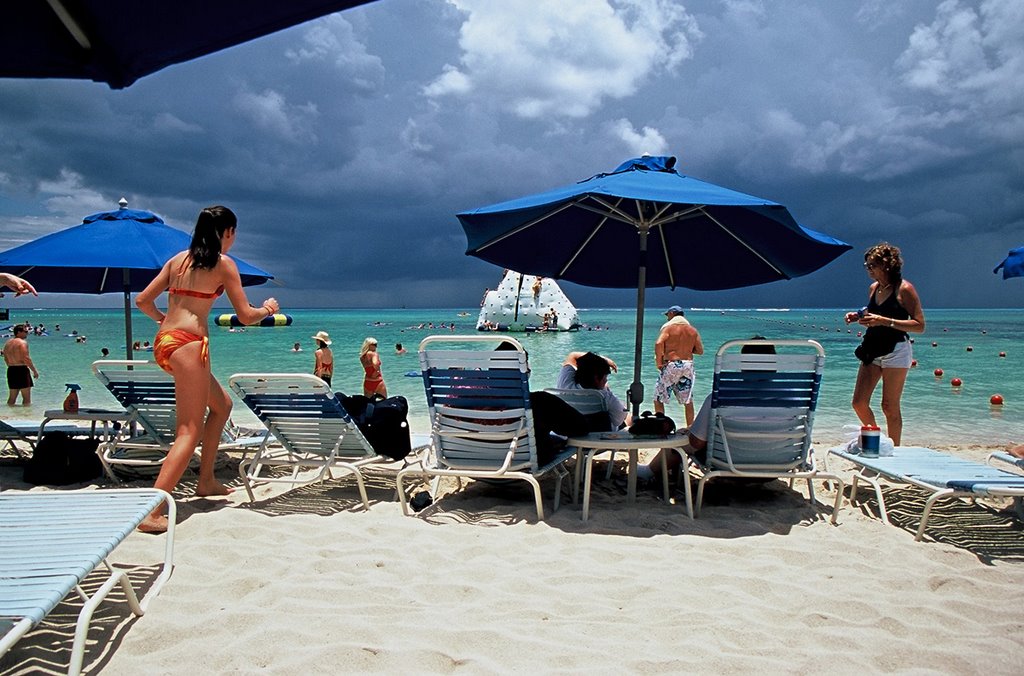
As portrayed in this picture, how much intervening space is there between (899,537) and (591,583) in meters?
1.82

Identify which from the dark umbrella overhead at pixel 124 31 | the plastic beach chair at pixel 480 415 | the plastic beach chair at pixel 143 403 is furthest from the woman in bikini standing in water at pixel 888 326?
the plastic beach chair at pixel 143 403

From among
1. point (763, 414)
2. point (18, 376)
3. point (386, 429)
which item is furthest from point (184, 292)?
point (18, 376)

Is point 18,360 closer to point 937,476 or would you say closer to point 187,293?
point 187,293

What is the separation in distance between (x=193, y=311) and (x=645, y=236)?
3.02 meters

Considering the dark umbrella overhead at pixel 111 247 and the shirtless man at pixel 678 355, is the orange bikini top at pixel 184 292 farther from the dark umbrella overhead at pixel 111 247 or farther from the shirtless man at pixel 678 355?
the shirtless man at pixel 678 355

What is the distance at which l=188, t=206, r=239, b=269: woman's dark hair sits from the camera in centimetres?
366

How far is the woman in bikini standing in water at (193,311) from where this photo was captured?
3576 millimetres

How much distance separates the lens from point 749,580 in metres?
2.75

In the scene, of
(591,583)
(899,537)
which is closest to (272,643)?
(591,583)

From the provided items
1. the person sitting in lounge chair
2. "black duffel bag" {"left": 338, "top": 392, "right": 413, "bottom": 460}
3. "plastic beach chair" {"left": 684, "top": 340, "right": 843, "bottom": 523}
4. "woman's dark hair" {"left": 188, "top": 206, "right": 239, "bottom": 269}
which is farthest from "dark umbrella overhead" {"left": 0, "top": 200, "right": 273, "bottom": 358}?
"plastic beach chair" {"left": 684, "top": 340, "right": 843, "bottom": 523}

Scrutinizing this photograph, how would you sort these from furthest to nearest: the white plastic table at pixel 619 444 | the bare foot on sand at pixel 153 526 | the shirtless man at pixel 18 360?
1. the shirtless man at pixel 18 360
2. the white plastic table at pixel 619 444
3. the bare foot on sand at pixel 153 526

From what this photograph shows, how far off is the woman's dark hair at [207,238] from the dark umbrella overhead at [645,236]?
55.0 inches

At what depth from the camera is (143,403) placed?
444 cm

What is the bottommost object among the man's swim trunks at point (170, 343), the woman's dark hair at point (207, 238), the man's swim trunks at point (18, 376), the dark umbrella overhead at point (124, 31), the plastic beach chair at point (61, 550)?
the man's swim trunks at point (18, 376)
